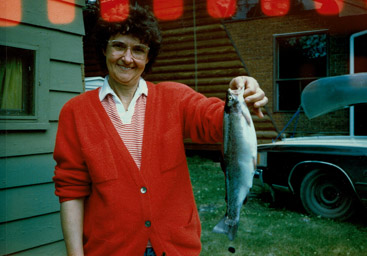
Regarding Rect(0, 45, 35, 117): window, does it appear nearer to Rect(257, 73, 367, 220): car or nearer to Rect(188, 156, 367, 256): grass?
Rect(188, 156, 367, 256): grass

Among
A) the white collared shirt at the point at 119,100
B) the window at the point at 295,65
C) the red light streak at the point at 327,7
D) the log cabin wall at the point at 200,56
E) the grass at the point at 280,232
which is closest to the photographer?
the white collared shirt at the point at 119,100

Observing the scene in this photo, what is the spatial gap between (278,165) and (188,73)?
691 centimetres

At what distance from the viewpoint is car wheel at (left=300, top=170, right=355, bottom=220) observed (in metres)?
5.61

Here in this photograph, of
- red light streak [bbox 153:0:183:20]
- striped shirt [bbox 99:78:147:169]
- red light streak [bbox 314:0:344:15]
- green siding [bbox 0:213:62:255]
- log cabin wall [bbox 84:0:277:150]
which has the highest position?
red light streak [bbox 153:0:183:20]

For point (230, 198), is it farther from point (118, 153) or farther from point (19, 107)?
point (19, 107)

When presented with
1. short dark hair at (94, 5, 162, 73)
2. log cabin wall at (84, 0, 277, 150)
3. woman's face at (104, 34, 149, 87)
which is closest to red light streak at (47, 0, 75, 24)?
short dark hair at (94, 5, 162, 73)

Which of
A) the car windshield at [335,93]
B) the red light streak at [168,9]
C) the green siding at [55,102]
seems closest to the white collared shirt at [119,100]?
the green siding at [55,102]

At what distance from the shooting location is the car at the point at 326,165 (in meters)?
5.32

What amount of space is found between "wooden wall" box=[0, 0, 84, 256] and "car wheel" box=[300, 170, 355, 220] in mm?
3865

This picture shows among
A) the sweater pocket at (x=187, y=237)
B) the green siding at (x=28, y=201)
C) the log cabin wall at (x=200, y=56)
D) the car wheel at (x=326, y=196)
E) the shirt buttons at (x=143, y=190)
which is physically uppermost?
the log cabin wall at (x=200, y=56)

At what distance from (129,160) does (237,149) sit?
0.56 metres

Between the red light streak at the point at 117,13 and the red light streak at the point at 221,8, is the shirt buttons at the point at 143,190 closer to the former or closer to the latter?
the red light streak at the point at 117,13

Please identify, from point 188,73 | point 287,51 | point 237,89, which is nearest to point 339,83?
point 237,89

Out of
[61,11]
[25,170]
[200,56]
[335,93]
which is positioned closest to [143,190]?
[25,170]
